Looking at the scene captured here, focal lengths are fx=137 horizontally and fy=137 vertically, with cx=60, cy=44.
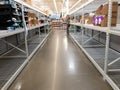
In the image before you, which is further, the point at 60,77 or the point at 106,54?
the point at 60,77

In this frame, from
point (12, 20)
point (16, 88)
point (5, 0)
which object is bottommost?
point (16, 88)

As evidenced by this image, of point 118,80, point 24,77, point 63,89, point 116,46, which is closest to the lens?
point 63,89

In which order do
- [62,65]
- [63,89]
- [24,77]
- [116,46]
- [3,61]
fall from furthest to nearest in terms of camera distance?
[116,46]
[3,61]
[62,65]
[24,77]
[63,89]

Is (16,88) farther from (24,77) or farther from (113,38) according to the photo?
(113,38)

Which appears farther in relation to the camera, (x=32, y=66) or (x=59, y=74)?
(x=32, y=66)

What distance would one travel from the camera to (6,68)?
8.45ft

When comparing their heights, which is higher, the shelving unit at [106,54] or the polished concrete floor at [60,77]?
the shelving unit at [106,54]

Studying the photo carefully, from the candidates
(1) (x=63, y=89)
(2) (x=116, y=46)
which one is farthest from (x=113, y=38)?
(1) (x=63, y=89)

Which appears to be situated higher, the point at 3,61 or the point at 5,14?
the point at 5,14

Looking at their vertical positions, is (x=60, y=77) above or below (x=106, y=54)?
below

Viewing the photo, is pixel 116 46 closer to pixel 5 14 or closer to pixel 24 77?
pixel 24 77

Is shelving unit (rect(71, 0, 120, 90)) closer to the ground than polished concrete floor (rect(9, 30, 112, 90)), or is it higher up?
higher up

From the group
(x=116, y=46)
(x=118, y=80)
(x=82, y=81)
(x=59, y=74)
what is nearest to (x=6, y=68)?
(x=59, y=74)

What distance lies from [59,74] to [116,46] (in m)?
2.14
